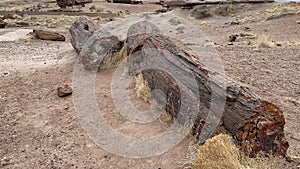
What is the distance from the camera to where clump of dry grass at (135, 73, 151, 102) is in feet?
19.0

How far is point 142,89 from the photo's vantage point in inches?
235

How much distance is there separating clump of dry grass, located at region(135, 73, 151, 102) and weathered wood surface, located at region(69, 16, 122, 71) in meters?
1.93

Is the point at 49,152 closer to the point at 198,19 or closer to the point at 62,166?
the point at 62,166

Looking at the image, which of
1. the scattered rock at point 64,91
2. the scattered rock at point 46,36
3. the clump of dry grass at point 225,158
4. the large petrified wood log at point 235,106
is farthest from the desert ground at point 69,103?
the scattered rock at point 46,36

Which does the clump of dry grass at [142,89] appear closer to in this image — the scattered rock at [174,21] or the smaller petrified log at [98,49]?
the smaller petrified log at [98,49]

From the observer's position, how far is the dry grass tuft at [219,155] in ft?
11.1

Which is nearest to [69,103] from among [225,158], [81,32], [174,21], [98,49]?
[98,49]

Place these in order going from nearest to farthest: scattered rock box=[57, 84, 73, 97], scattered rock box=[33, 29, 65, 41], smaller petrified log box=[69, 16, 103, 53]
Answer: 1. scattered rock box=[57, 84, 73, 97]
2. smaller petrified log box=[69, 16, 103, 53]
3. scattered rock box=[33, 29, 65, 41]

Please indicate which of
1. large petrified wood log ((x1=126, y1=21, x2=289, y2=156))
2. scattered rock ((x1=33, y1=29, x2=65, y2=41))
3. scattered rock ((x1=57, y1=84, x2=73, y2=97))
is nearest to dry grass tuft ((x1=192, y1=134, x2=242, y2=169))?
large petrified wood log ((x1=126, y1=21, x2=289, y2=156))

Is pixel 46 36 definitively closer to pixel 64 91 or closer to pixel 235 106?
pixel 64 91

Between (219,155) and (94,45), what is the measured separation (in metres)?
5.55

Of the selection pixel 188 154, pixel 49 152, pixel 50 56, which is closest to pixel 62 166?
pixel 49 152

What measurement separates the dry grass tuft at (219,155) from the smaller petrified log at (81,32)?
5.97 m

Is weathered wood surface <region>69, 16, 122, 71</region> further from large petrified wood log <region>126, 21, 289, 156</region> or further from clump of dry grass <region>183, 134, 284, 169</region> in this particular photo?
clump of dry grass <region>183, 134, 284, 169</region>
